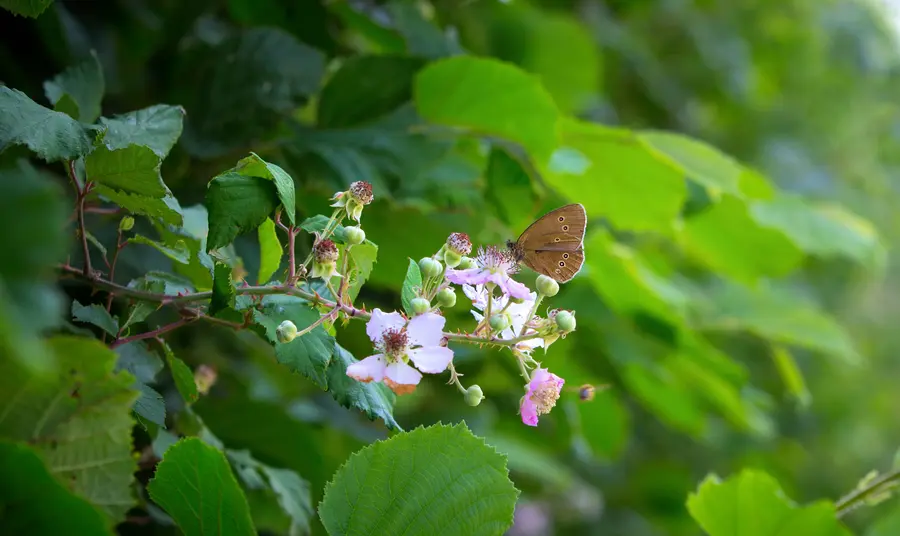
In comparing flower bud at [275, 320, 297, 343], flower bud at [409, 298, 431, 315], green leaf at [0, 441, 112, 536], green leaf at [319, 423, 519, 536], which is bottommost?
green leaf at [319, 423, 519, 536]

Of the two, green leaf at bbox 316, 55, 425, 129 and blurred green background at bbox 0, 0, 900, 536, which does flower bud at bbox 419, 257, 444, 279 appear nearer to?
blurred green background at bbox 0, 0, 900, 536

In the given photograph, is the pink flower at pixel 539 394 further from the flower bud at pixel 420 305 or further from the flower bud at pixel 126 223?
the flower bud at pixel 126 223

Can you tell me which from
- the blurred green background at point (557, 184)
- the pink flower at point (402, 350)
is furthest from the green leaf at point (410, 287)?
the blurred green background at point (557, 184)

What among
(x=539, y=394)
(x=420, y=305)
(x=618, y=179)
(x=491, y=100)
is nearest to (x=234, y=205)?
(x=420, y=305)

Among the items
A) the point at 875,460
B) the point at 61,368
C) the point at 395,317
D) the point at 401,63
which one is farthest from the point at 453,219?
the point at 875,460

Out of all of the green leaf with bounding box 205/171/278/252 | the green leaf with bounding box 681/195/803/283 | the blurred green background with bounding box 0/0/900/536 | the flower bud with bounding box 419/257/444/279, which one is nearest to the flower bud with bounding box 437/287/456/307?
the flower bud with bounding box 419/257/444/279

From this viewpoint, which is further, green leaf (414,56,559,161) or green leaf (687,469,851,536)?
green leaf (414,56,559,161)
